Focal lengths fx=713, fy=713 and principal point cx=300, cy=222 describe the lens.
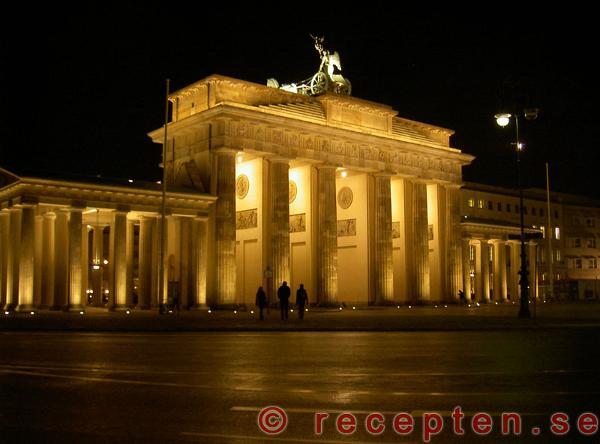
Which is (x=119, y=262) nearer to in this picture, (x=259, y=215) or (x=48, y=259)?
(x=48, y=259)

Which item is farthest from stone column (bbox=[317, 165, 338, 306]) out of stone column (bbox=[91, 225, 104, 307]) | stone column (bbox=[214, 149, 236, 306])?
stone column (bbox=[91, 225, 104, 307])

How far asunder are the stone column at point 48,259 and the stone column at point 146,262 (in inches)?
234

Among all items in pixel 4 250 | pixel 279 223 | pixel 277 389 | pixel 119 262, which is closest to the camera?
pixel 277 389

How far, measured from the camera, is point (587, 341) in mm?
19578

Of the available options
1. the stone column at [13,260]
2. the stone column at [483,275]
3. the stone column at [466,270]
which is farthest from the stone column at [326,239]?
the stone column at [483,275]

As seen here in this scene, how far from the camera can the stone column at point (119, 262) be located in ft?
152

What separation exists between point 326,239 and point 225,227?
934 cm

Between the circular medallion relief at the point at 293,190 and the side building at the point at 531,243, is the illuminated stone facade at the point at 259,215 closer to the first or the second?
the circular medallion relief at the point at 293,190

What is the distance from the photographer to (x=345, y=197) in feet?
205

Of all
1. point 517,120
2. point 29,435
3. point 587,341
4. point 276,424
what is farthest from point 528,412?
point 517,120

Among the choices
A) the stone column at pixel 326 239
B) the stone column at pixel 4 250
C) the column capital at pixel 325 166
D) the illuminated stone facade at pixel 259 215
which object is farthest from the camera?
the column capital at pixel 325 166

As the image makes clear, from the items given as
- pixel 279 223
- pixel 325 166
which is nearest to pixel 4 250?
pixel 279 223

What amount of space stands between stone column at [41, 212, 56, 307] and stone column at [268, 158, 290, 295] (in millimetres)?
15169

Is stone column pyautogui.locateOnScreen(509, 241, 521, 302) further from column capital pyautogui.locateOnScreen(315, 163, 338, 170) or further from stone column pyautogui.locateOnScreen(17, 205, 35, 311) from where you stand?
stone column pyautogui.locateOnScreen(17, 205, 35, 311)
